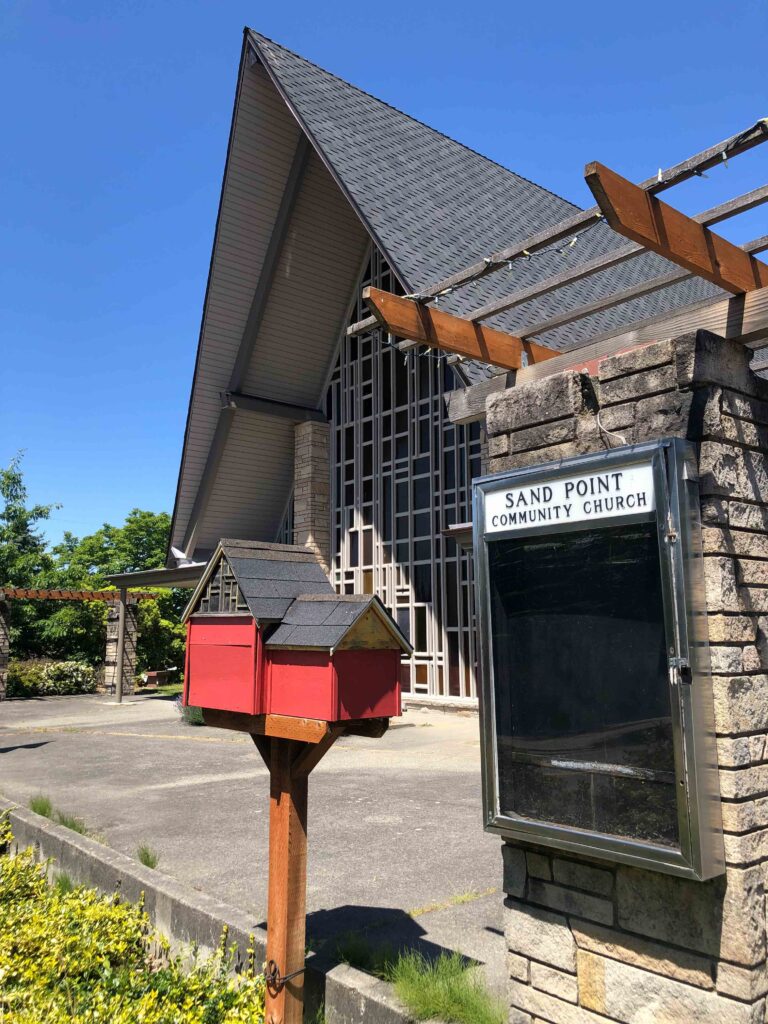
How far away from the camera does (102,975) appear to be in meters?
3.81

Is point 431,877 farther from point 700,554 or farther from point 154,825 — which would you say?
point 700,554

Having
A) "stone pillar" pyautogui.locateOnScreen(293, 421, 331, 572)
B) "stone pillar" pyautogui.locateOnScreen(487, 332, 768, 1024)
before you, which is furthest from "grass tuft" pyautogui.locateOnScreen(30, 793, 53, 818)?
"stone pillar" pyautogui.locateOnScreen(293, 421, 331, 572)

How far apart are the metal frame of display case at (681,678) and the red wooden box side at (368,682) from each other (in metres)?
0.76

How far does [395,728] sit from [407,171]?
32.4ft

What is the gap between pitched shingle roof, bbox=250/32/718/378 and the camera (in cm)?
1220

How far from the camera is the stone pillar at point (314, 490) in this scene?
16.9m

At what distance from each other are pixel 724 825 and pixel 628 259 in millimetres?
2014

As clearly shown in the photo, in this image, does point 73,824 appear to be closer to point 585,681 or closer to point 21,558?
point 585,681

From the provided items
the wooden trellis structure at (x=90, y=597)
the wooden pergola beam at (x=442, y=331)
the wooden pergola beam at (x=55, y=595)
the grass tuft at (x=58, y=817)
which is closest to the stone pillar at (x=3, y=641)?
the wooden trellis structure at (x=90, y=597)

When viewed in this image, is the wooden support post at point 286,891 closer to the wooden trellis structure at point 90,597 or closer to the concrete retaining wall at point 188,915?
the concrete retaining wall at point 188,915

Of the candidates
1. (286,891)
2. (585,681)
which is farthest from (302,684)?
(585,681)

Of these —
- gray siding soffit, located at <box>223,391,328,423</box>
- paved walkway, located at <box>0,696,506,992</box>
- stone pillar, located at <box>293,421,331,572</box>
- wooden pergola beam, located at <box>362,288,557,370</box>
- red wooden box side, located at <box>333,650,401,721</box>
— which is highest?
gray siding soffit, located at <box>223,391,328,423</box>

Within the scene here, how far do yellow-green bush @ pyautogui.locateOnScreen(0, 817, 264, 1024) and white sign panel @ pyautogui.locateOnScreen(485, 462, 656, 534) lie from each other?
221 centimetres

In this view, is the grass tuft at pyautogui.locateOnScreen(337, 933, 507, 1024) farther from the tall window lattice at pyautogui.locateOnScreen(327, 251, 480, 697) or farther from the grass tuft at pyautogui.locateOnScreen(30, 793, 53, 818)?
the tall window lattice at pyautogui.locateOnScreen(327, 251, 480, 697)
